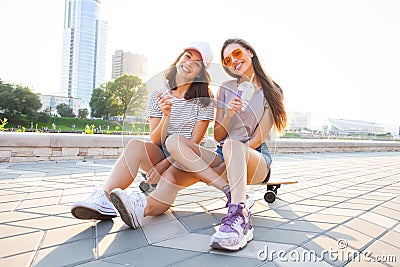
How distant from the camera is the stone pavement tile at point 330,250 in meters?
Answer: 1.23

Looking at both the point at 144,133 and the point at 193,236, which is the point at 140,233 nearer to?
the point at 193,236

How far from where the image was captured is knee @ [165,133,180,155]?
5.24ft

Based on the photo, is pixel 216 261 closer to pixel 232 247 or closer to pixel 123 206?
pixel 232 247

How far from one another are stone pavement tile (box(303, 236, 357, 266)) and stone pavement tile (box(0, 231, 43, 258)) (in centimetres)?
117

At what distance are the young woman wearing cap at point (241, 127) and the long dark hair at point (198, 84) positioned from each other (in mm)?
83

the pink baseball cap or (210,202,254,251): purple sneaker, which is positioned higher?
the pink baseball cap

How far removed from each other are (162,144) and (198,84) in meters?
0.44

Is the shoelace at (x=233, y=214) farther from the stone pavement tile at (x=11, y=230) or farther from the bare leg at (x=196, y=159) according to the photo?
the stone pavement tile at (x=11, y=230)

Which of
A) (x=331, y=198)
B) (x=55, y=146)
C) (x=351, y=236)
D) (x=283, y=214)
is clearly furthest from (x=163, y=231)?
(x=55, y=146)

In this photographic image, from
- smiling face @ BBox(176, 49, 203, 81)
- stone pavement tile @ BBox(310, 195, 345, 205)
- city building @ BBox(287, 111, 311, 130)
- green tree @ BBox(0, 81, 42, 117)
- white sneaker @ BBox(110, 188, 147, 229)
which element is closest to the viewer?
white sneaker @ BBox(110, 188, 147, 229)

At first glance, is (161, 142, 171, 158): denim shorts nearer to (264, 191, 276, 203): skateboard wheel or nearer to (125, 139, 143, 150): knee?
(125, 139, 143, 150): knee

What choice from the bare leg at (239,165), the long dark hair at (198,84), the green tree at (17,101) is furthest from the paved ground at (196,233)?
the green tree at (17,101)

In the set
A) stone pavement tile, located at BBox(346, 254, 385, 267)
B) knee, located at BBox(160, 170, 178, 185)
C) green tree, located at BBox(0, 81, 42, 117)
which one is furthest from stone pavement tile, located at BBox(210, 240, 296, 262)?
green tree, located at BBox(0, 81, 42, 117)

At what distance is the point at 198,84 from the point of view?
1.55 metres
